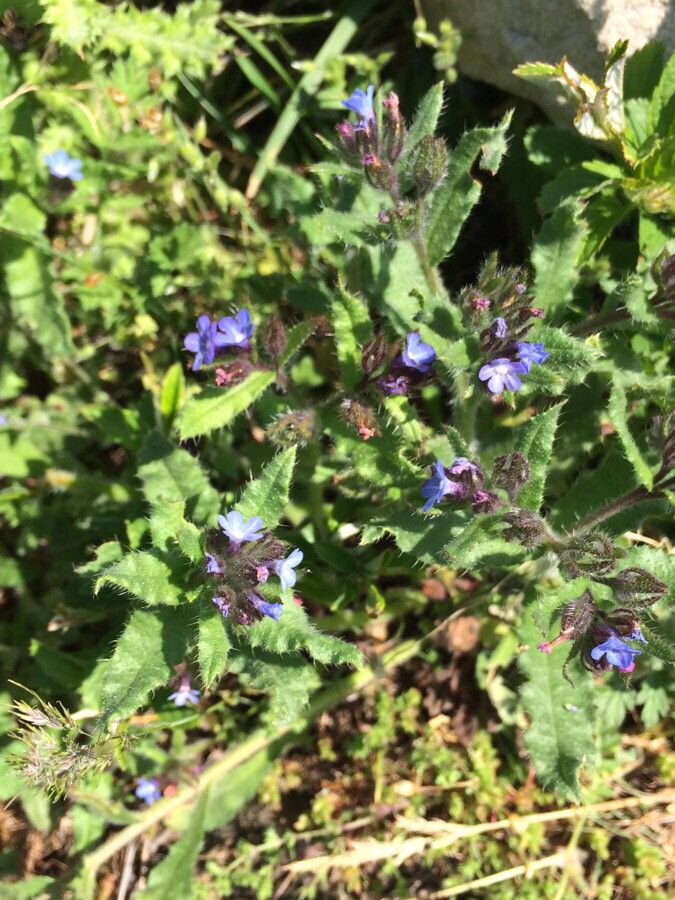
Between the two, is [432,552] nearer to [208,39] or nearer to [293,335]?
[293,335]

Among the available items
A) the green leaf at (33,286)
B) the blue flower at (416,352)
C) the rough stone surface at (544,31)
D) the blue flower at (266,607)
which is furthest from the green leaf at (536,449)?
the green leaf at (33,286)

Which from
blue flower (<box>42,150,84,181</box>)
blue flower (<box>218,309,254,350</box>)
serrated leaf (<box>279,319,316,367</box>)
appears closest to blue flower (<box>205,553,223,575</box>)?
blue flower (<box>218,309,254,350</box>)

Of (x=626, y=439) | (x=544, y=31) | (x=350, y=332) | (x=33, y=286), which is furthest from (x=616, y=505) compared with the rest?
(x=33, y=286)

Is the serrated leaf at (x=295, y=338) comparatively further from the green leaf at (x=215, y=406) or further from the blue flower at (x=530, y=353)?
the blue flower at (x=530, y=353)

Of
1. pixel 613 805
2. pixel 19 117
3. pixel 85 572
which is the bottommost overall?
pixel 613 805

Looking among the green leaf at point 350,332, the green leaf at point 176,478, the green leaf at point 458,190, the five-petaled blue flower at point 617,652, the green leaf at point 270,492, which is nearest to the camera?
the five-petaled blue flower at point 617,652

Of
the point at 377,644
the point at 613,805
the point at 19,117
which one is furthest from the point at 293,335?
the point at 613,805
